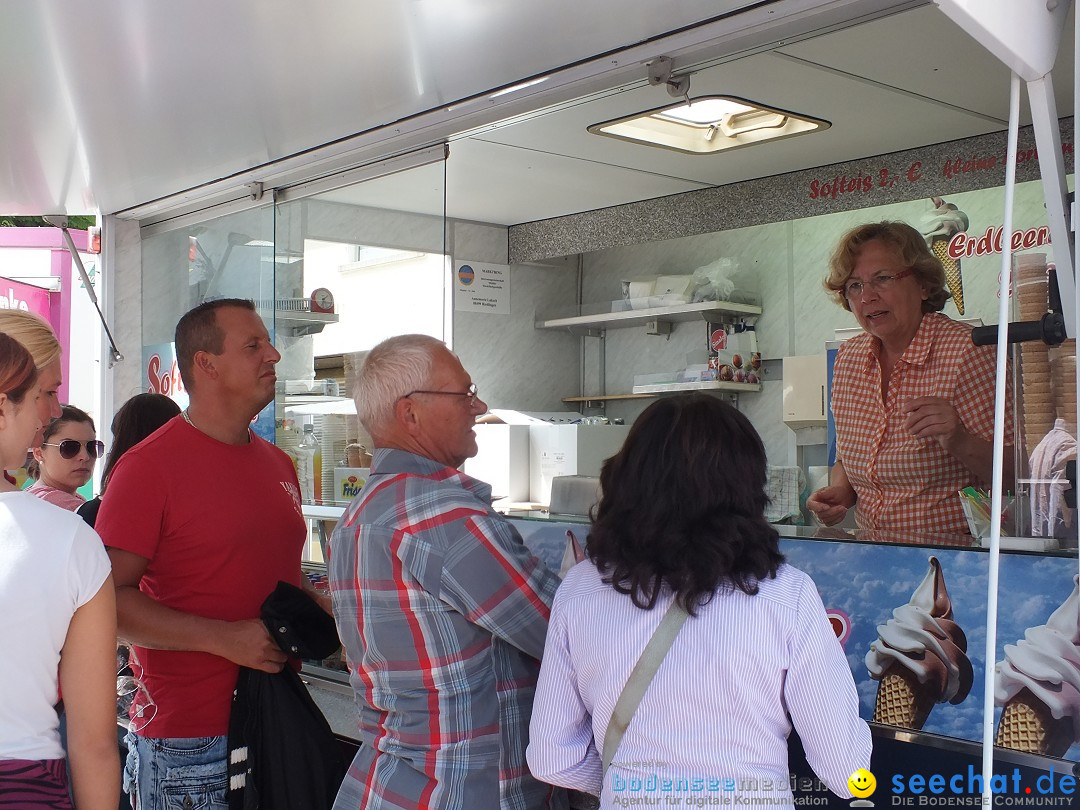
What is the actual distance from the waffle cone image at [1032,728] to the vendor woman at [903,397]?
881 mm

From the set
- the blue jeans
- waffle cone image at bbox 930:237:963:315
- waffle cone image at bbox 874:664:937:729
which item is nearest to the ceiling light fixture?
waffle cone image at bbox 930:237:963:315

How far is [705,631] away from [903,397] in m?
1.87

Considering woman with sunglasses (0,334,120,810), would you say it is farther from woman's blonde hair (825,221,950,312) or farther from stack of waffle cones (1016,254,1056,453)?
woman's blonde hair (825,221,950,312)

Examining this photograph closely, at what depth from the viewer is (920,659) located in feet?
6.95

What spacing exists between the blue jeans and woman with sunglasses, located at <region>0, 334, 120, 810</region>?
67 cm

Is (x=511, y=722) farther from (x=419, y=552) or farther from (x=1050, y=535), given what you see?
(x=1050, y=535)

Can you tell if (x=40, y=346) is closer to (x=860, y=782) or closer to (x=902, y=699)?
(x=860, y=782)

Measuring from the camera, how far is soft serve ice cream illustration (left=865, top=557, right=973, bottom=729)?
2.08 metres

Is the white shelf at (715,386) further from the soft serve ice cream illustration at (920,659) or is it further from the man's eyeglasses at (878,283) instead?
the soft serve ice cream illustration at (920,659)

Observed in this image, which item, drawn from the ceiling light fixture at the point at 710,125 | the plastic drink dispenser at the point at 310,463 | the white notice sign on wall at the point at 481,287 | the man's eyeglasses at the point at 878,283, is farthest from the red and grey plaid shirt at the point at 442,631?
the white notice sign on wall at the point at 481,287

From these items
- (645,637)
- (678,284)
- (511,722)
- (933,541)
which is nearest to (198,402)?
(511,722)

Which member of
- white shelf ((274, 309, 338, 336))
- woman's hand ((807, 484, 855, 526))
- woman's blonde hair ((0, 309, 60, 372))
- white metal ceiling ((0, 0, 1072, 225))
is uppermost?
white metal ceiling ((0, 0, 1072, 225))

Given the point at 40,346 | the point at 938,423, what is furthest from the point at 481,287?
the point at 40,346

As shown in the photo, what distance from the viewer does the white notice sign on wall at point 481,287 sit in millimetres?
7266
